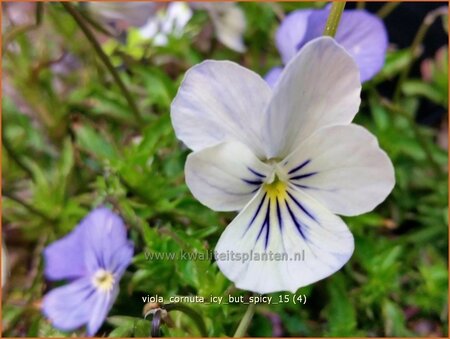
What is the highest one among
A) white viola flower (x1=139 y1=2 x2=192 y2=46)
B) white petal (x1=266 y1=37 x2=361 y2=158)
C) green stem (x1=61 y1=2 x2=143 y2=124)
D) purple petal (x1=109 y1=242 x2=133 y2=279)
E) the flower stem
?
white viola flower (x1=139 y1=2 x2=192 y2=46)

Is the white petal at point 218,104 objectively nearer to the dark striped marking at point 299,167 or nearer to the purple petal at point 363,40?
the dark striped marking at point 299,167

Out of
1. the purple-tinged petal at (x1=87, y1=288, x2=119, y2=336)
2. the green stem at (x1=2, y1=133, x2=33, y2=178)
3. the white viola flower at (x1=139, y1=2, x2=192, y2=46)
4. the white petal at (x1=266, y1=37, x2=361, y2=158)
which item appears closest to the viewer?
the white petal at (x1=266, y1=37, x2=361, y2=158)

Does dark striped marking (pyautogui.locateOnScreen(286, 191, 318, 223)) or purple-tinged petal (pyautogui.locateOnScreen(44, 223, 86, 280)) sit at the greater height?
purple-tinged petal (pyautogui.locateOnScreen(44, 223, 86, 280))

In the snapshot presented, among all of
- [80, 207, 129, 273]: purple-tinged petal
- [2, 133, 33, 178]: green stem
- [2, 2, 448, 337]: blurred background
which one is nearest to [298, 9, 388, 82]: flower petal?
[2, 2, 448, 337]: blurred background

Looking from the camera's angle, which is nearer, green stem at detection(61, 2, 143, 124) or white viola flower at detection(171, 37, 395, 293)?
white viola flower at detection(171, 37, 395, 293)

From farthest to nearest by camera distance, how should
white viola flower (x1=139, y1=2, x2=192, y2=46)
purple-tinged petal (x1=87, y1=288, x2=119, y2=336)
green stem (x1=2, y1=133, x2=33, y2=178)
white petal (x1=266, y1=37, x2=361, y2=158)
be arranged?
white viola flower (x1=139, y1=2, x2=192, y2=46)
green stem (x1=2, y1=133, x2=33, y2=178)
purple-tinged petal (x1=87, y1=288, x2=119, y2=336)
white petal (x1=266, y1=37, x2=361, y2=158)

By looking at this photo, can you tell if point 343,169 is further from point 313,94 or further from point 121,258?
point 121,258

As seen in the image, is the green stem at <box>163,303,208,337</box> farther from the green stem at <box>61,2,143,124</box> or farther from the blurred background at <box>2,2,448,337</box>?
the green stem at <box>61,2,143,124</box>

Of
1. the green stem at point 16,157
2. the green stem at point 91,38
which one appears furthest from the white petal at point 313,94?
the green stem at point 16,157
